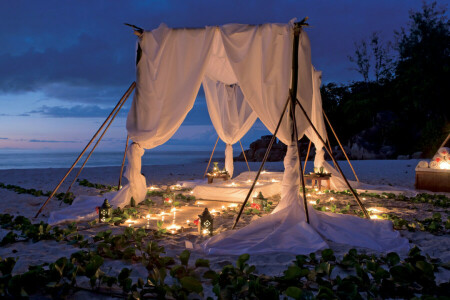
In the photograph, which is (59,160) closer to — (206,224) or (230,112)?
(230,112)

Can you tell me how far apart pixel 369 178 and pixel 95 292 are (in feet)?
25.0

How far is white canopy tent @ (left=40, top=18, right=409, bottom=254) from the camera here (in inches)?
108

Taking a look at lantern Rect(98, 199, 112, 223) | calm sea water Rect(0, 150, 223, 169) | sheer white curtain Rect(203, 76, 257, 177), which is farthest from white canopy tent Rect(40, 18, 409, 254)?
calm sea water Rect(0, 150, 223, 169)

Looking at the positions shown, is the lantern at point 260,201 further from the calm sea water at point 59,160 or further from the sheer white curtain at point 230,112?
the calm sea water at point 59,160

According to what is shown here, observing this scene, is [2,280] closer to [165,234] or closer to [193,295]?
[193,295]

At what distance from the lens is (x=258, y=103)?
354 centimetres

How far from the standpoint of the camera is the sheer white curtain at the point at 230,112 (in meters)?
6.45

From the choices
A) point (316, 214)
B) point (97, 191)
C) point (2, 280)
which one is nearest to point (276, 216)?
point (316, 214)

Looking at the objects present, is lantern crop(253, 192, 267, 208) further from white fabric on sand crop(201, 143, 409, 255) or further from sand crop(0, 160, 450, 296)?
white fabric on sand crop(201, 143, 409, 255)

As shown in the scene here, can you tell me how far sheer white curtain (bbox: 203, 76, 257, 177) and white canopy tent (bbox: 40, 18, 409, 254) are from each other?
199 centimetres

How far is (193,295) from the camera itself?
1.68 m

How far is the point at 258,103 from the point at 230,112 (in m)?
3.04

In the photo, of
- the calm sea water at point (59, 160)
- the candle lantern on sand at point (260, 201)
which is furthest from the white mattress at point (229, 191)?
the calm sea water at point (59, 160)

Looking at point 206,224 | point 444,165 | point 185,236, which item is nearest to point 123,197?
point 185,236
